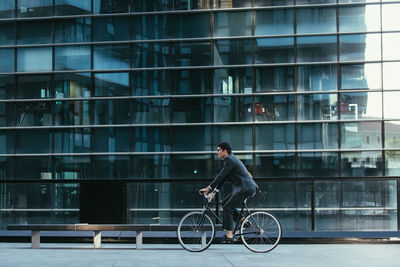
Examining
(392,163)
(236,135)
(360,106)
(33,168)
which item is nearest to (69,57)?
(33,168)

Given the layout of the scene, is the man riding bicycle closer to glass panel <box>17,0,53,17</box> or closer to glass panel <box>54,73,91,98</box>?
glass panel <box>54,73,91,98</box>

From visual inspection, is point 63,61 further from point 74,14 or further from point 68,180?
point 68,180

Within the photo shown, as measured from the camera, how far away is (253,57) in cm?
1784

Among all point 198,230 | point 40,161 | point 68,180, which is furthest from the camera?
point 40,161

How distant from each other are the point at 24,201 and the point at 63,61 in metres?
4.01

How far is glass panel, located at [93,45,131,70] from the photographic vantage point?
18.4 m

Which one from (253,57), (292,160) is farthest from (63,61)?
(292,160)

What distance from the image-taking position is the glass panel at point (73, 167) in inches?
719

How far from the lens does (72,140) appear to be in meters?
18.4

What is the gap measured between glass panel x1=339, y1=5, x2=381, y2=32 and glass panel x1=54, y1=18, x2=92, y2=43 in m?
6.94

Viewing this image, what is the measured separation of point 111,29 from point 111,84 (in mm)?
1548

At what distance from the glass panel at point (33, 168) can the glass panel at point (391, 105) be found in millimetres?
9179

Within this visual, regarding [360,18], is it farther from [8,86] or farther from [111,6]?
[8,86]

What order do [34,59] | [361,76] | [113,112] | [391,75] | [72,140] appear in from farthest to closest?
[34,59], [72,140], [113,112], [361,76], [391,75]
